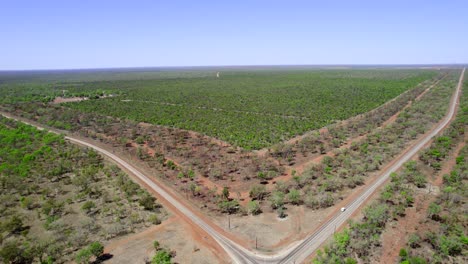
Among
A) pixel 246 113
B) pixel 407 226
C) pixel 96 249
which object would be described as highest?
pixel 246 113

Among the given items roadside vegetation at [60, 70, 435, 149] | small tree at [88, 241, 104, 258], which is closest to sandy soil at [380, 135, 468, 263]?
small tree at [88, 241, 104, 258]

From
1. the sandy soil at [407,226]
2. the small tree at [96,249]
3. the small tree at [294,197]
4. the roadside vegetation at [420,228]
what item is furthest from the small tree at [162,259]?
the sandy soil at [407,226]

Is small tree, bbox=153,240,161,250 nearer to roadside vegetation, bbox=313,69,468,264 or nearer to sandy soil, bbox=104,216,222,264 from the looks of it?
sandy soil, bbox=104,216,222,264

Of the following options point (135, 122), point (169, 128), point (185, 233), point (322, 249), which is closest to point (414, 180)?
point (322, 249)

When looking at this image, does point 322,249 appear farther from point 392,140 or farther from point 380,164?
point 392,140

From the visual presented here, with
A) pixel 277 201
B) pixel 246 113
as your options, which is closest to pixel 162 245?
pixel 277 201

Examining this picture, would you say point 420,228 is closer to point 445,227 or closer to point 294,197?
point 445,227

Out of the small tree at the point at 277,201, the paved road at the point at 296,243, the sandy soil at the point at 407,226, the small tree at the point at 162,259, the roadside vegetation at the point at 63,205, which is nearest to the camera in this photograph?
the small tree at the point at 162,259

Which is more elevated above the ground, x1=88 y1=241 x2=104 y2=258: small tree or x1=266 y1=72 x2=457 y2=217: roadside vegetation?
x1=266 y1=72 x2=457 y2=217: roadside vegetation

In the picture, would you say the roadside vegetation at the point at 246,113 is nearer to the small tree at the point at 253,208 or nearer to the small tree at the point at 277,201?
the small tree at the point at 277,201
